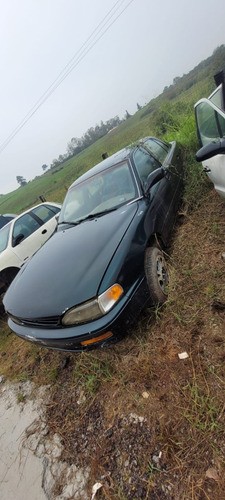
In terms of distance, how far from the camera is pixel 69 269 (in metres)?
2.54

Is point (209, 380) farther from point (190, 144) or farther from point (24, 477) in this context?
point (190, 144)

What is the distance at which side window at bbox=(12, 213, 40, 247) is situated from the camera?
5.88 meters

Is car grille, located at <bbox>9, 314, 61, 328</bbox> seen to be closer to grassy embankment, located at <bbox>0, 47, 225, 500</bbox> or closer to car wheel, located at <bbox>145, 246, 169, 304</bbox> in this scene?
grassy embankment, located at <bbox>0, 47, 225, 500</bbox>

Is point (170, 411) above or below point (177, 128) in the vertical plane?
below

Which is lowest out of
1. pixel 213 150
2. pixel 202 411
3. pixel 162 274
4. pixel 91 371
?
pixel 202 411

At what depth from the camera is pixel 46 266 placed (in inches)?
112

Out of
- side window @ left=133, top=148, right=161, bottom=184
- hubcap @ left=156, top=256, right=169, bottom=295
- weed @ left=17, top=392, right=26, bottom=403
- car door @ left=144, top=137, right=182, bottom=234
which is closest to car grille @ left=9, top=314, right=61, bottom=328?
weed @ left=17, top=392, right=26, bottom=403

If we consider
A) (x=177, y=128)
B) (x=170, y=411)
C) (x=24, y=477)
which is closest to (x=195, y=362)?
(x=170, y=411)

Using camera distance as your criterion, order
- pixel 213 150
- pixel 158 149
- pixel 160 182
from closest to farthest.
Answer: pixel 213 150 → pixel 160 182 → pixel 158 149

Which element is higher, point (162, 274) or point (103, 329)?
point (103, 329)

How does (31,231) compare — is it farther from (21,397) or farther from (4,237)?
(21,397)

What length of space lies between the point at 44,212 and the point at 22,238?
1149mm

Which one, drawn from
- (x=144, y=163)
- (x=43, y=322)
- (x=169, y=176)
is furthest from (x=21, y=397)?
(x=169, y=176)

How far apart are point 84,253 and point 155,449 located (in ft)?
5.14
